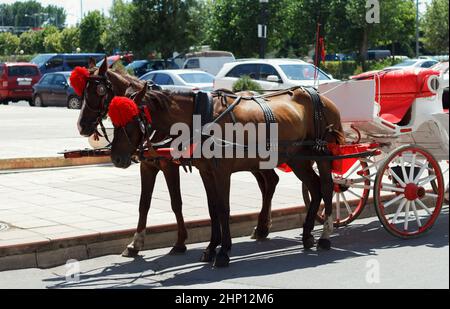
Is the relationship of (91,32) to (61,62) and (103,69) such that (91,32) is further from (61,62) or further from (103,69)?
(103,69)

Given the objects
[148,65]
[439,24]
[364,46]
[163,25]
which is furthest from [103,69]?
[364,46]

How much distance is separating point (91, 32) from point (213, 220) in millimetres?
56869

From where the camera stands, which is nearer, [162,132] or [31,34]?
[162,132]

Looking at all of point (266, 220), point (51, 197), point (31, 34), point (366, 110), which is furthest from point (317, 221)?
point (31, 34)

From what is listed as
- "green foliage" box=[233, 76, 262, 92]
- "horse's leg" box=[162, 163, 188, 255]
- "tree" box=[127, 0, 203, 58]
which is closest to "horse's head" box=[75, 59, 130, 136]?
"horse's leg" box=[162, 163, 188, 255]

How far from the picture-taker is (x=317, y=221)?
968 centimetres

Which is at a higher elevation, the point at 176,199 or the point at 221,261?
the point at 176,199

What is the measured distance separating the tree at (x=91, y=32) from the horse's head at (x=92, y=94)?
55.4m

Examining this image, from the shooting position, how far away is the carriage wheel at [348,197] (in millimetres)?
9039

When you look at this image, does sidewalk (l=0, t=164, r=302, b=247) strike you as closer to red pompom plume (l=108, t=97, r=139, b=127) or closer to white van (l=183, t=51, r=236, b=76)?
red pompom plume (l=108, t=97, r=139, b=127)

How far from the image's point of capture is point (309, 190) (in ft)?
28.5

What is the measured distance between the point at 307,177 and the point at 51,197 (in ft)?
12.2

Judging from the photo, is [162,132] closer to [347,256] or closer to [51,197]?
[347,256]

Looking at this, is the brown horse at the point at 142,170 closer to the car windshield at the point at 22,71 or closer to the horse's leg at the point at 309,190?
the horse's leg at the point at 309,190
